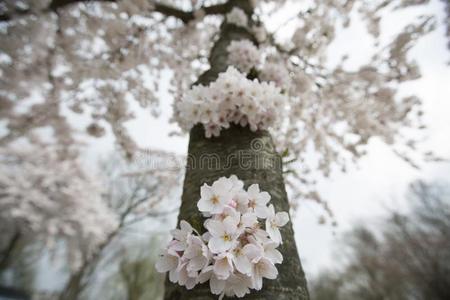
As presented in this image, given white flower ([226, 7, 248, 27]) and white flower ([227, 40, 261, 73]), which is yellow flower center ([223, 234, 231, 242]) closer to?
white flower ([227, 40, 261, 73])

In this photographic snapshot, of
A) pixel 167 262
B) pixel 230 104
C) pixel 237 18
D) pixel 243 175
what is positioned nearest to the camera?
pixel 167 262

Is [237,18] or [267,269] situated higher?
[237,18]

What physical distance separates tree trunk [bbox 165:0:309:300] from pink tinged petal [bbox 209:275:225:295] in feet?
0.29

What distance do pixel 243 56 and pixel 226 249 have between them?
180 centimetres

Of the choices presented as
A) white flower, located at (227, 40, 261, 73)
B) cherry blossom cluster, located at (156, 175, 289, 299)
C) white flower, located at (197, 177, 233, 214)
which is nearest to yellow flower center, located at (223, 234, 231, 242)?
cherry blossom cluster, located at (156, 175, 289, 299)

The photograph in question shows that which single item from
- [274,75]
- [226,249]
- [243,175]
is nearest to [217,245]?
[226,249]

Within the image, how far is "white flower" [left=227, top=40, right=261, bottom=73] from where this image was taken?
229 cm

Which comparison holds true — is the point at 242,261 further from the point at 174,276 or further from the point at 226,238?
the point at 174,276

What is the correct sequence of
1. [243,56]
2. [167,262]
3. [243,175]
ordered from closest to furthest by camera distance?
[167,262]
[243,175]
[243,56]

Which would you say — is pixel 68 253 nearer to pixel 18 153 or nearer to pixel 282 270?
pixel 18 153

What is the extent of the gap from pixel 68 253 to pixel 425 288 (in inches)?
597

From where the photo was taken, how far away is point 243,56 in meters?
2.30

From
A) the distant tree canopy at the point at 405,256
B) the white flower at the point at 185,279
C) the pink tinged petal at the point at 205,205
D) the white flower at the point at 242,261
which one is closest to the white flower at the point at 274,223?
the white flower at the point at 242,261

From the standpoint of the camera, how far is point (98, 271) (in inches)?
523
